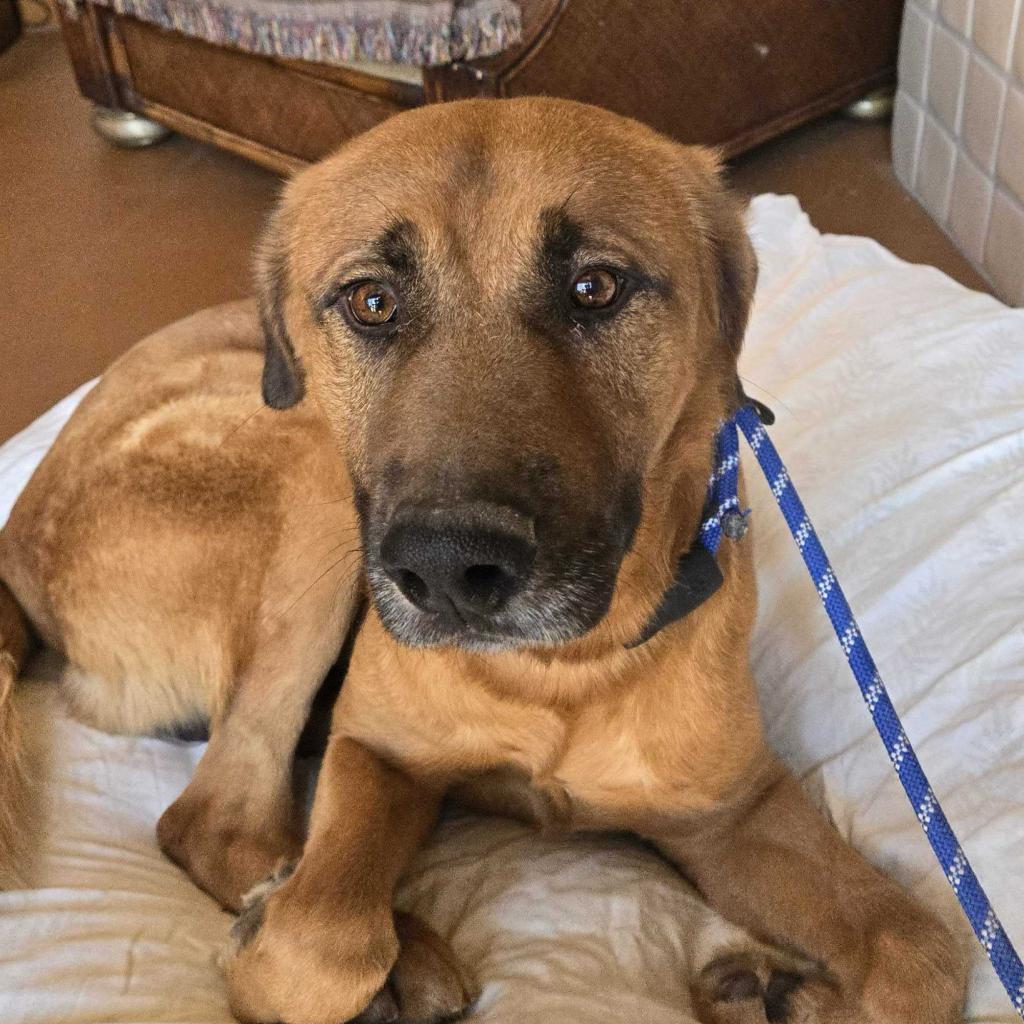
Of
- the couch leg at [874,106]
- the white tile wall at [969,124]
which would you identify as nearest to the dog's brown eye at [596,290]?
the white tile wall at [969,124]

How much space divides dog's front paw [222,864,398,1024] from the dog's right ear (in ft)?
2.26

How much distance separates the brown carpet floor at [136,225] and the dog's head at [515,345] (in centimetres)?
208

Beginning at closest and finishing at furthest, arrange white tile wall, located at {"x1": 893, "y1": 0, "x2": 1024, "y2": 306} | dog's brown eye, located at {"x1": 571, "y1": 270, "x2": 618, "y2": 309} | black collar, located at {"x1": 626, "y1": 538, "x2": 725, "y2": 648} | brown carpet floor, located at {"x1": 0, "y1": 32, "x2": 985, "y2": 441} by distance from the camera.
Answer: dog's brown eye, located at {"x1": 571, "y1": 270, "x2": 618, "y2": 309}, black collar, located at {"x1": 626, "y1": 538, "x2": 725, "y2": 648}, white tile wall, located at {"x1": 893, "y1": 0, "x2": 1024, "y2": 306}, brown carpet floor, located at {"x1": 0, "y1": 32, "x2": 985, "y2": 441}

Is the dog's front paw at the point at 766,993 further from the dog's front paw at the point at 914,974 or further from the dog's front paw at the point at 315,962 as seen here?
the dog's front paw at the point at 315,962

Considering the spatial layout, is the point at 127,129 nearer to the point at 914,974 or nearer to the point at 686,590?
the point at 686,590

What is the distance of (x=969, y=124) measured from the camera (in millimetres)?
3414

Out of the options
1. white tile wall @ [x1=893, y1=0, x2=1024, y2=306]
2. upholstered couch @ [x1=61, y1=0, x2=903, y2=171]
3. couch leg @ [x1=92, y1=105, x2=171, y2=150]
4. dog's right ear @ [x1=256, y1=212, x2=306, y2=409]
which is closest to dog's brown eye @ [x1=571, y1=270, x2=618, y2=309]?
dog's right ear @ [x1=256, y1=212, x2=306, y2=409]

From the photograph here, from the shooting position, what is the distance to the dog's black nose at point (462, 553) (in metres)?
1.13

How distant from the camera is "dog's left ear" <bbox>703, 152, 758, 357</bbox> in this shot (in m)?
1.57

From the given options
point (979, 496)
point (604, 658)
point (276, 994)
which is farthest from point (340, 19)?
point (276, 994)

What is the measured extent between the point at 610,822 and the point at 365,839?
0.35m

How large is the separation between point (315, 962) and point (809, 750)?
837 mm

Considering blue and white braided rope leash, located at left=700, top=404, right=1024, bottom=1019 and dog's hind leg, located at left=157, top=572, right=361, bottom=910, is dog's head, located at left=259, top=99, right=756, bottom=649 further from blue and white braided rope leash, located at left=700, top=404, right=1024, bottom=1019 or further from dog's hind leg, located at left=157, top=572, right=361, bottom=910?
dog's hind leg, located at left=157, top=572, right=361, bottom=910

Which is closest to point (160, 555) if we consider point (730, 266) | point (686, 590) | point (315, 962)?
point (315, 962)
